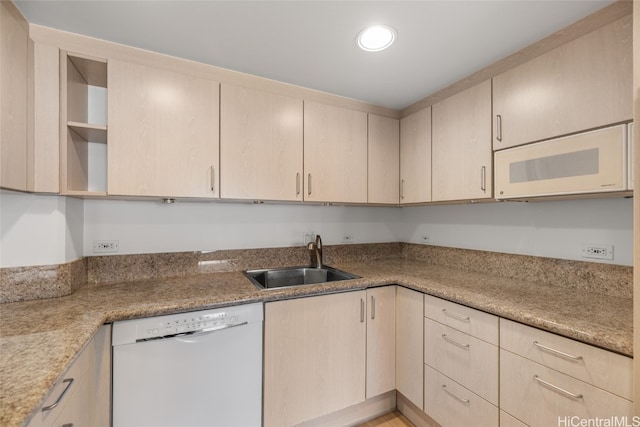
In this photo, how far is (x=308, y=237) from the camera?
7.46ft

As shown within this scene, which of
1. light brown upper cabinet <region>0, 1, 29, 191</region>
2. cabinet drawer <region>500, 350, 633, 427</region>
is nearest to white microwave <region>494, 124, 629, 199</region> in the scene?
cabinet drawer <region>500, 350, 633, 427</region>

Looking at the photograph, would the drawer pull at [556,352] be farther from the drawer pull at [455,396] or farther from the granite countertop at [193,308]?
the drawer pull at [455,396]

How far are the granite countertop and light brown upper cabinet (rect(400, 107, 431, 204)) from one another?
0.59 meters

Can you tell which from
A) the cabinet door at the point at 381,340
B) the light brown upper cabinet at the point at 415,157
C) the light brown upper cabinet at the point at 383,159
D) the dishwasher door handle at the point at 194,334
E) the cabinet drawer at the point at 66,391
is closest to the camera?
the cabinet drawer at the point at 66,391

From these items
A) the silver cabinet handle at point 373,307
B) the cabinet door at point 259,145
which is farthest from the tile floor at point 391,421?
the cabinet door at point 259,145

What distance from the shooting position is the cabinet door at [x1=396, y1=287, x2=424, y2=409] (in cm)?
166

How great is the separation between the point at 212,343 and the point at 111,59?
151cm

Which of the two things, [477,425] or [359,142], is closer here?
[477,425]

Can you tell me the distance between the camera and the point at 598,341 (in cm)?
94

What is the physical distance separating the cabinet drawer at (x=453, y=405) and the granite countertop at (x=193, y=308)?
0.45 m

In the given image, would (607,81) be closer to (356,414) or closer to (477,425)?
(477,425)

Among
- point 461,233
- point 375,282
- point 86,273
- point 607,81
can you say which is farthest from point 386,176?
point 86,273

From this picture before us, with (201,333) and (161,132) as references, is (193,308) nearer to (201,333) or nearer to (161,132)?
(201,333)

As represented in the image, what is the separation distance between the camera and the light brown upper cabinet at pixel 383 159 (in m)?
2.15
